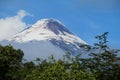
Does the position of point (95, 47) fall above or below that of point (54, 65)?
above

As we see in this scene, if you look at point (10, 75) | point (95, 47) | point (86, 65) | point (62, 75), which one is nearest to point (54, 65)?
point (62, 75)

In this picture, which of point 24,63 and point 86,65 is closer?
point 86,65

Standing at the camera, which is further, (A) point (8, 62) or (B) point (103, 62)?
(A) point (8, 62)

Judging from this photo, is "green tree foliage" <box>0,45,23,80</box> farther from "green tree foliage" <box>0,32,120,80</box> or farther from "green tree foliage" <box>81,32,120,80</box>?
"green tree foliage" <box>81,32,120,80</box>

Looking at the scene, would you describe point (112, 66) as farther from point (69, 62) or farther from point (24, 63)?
point (24, 63)

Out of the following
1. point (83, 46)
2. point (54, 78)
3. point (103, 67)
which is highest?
point (83, 46)

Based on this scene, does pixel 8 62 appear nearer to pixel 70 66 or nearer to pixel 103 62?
pixel 103 62

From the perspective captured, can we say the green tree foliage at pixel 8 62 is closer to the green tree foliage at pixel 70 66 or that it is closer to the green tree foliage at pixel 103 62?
the green tree foliage at pixel 70 66

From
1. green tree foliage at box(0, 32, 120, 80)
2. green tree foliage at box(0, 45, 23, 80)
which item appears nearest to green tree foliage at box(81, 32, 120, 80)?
green tree foliage at box(0, 32, 120, 80)

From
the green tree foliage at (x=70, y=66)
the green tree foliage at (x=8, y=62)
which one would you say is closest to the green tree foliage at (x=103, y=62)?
the green tree foliage at (x=70, y=66)

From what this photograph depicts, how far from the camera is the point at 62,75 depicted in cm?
3244

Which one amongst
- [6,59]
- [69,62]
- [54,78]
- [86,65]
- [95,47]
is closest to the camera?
[54,78]

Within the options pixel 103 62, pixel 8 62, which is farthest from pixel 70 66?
pixel 8 62

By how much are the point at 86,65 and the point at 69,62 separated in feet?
31.5
